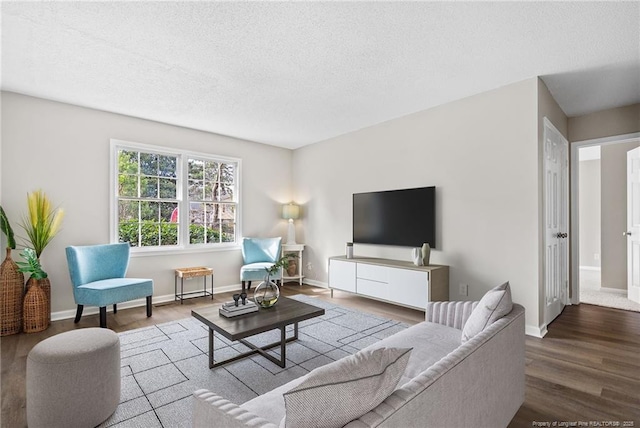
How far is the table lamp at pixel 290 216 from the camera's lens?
585 centimetres

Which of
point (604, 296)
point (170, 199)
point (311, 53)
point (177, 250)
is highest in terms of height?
point (311, 53)

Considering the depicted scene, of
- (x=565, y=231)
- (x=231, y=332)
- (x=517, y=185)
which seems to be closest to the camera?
(x=231, y=332)

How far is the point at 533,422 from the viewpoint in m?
1.80

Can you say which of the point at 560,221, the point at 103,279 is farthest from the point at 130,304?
the point at 560,221

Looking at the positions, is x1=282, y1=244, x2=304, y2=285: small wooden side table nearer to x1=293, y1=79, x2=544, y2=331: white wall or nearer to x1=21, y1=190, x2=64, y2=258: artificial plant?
x1=293, y1=79, x2=544, y2=331: white wall

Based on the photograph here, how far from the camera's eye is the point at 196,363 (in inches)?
101

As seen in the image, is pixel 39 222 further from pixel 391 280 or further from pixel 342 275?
pixel 391 280

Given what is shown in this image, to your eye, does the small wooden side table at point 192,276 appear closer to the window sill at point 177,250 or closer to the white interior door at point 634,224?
the window sill at point 177,250

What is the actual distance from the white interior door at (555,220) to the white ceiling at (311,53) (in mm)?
571

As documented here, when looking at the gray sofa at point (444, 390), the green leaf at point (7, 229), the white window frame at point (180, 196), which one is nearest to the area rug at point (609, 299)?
the gray sofa at point (444, 390)

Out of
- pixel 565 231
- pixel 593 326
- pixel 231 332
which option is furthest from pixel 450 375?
pixel 565 231

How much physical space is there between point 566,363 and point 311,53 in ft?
10.8

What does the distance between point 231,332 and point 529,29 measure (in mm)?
3088

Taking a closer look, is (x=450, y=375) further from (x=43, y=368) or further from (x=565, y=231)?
(x=565, y=231)
